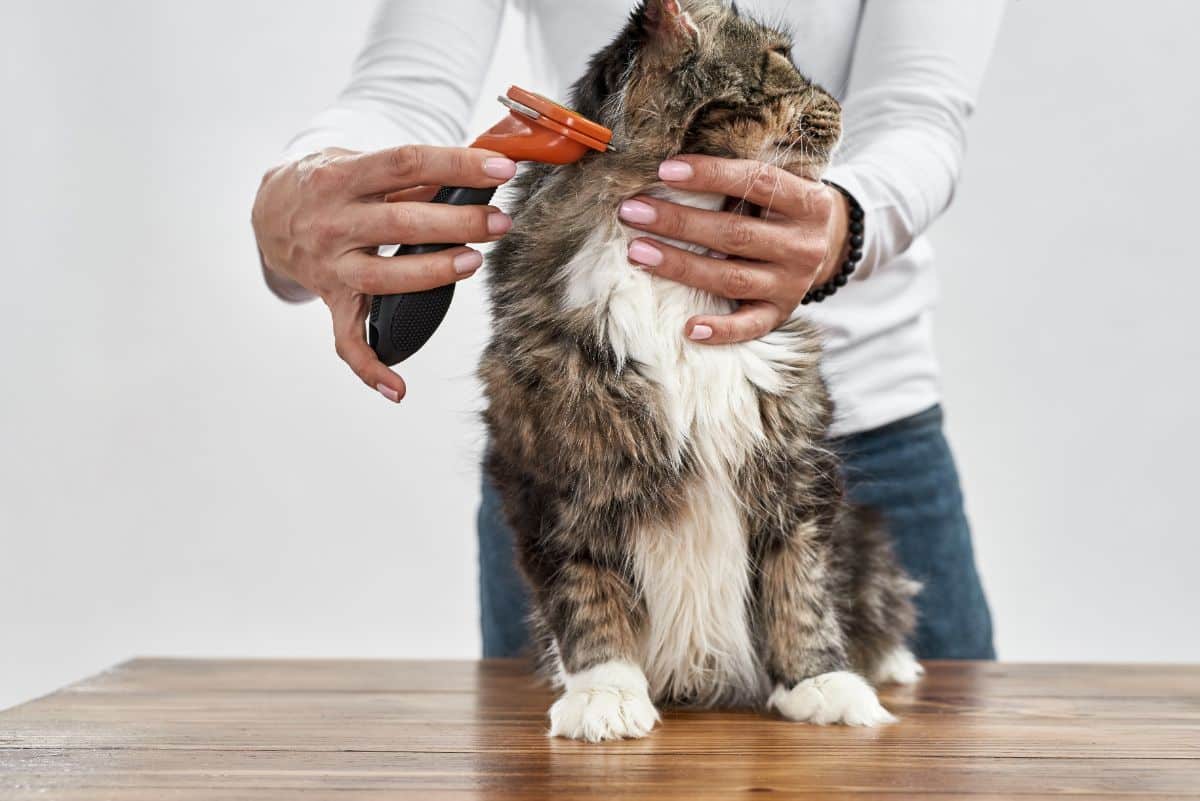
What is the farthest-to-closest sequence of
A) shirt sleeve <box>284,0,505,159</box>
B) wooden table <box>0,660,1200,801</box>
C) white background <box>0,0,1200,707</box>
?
white background <box>0,0,1200,707</box> < shirt sleeve <box>284,0,505,159</box> < wooden table <box>0,660,1200,801</box>

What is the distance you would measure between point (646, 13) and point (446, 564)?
193cm

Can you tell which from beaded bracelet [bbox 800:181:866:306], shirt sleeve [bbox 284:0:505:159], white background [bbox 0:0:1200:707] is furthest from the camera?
white background [bbox 0:0:1200:707]

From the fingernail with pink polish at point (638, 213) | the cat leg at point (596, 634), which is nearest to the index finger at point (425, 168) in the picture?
the fingernail with pink polish at point (638, 213)

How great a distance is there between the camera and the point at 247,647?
112 inches

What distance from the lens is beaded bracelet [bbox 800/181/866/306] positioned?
1.37 metres

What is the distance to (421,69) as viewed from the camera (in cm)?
171

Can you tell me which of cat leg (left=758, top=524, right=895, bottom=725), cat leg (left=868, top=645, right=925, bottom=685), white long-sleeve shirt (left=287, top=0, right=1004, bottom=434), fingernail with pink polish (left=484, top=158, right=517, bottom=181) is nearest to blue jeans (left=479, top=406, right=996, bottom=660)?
white long-sleeve shirt (left=287, top=0, right=1004, bottom=434)

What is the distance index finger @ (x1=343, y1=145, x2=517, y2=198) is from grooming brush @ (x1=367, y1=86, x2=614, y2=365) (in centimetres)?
2

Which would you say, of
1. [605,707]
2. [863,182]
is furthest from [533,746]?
[863,182]

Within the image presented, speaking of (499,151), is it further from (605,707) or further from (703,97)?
(605,707)

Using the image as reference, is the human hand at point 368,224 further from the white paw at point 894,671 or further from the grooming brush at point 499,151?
the white paw at point 894,671

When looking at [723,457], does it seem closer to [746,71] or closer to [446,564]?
[746,71]

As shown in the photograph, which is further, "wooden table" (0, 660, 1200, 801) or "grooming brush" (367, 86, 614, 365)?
"grooming brush" (367, 86, 614, 365)

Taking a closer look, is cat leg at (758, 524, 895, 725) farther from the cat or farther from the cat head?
the cat head
